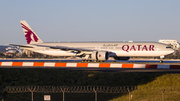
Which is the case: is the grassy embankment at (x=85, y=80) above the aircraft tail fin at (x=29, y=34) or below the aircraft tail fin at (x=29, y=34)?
below

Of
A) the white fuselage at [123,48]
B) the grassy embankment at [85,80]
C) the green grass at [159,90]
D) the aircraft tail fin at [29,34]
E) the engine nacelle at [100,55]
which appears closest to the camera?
the green grass at [159,90]

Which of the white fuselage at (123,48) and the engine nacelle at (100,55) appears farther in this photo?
the white fuselage at (123,48)

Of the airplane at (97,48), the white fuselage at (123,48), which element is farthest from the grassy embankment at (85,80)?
the white fuselage at (123,48)

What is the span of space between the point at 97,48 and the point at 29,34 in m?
14.2

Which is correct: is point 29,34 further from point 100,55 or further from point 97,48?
point 100,55

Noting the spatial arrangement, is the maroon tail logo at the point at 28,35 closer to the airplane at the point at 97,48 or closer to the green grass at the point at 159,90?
the airplane at the point at 97,48

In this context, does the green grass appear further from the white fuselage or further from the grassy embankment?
the white fuselage

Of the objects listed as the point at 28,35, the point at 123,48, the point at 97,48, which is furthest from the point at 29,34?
the point at 123,48

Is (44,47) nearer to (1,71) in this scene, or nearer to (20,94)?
(1,71)

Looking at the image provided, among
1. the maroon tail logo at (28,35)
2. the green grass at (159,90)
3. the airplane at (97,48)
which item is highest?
the maroon tail logo at (28,35)

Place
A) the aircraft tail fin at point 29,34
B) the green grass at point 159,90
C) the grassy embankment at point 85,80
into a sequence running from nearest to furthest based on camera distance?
A: the green grass at point 159,90, the grassy embankment at point 85,80, the aircraft tail fin at point 29,34

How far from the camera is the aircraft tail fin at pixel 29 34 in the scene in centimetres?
4997

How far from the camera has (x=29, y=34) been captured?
50094 mm

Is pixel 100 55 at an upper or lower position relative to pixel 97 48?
lower
